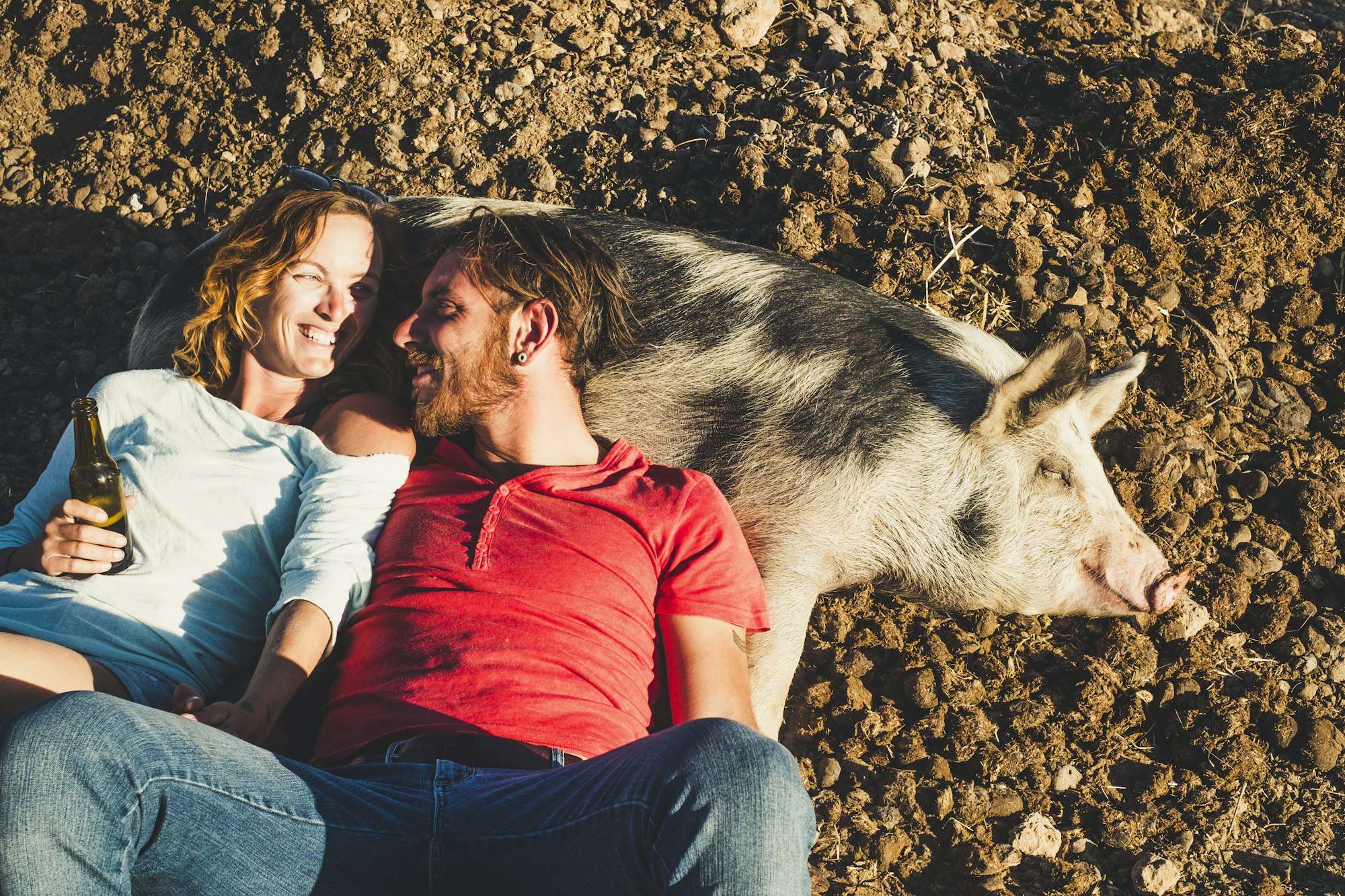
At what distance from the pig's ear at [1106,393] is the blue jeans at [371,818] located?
1.99 meters

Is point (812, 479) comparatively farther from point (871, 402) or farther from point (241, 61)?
point (241, 61)

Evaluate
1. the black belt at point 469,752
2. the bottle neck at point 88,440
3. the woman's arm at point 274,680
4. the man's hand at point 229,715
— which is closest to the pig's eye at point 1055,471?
the black belt at point 469,752

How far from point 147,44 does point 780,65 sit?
2767 millimetres

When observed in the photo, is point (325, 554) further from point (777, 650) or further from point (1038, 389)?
point (1038, 389)

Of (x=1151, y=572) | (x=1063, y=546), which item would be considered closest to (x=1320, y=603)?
(x=1151, y=572)

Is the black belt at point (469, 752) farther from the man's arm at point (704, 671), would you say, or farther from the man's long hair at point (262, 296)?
the man's long hair at point (262, 296)

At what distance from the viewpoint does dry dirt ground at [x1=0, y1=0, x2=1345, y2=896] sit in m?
3.09

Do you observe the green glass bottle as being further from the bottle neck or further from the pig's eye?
the pig's eye

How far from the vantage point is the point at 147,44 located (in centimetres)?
443

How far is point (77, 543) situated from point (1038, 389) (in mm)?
2685

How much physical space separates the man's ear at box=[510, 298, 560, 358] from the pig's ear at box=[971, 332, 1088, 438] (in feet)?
4.65

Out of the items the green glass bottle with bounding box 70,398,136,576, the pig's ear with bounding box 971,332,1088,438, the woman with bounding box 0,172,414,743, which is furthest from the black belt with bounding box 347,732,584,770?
the pig's ear with bounding box 971,332,1088,438

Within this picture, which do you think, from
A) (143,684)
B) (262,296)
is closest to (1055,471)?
(262,296)

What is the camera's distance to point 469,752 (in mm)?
2111
